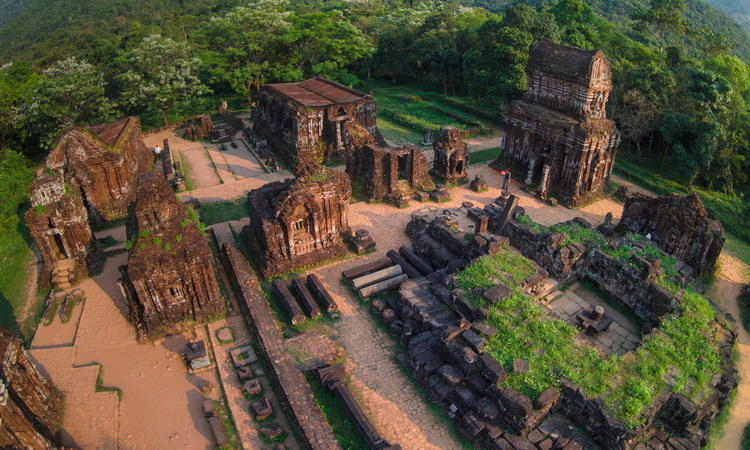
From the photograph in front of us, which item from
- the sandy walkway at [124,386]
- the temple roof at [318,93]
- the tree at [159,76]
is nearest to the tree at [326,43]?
the temple roof at [318,93]

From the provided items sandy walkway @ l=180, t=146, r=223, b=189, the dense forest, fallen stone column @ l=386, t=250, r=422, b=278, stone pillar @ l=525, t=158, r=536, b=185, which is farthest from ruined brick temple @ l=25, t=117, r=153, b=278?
stone pillar @ l=525, t=158, r=536, b=185

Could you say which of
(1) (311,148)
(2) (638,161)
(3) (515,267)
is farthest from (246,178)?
(2) (638,161)

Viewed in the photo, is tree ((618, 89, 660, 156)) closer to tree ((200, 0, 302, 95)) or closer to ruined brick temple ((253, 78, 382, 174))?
ruined brick temple ((253, 78, 382, 174))

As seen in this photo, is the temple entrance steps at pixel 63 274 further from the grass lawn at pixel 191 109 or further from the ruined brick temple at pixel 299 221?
the grass lawn at pixel 191 109

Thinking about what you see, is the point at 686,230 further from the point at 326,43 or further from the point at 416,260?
the point at 326,43

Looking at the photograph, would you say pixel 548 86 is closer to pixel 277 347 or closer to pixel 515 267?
pixel 515 267

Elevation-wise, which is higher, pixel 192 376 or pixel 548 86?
pixel 548 86

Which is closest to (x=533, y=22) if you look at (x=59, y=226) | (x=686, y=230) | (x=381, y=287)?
(x=686, y=230)
